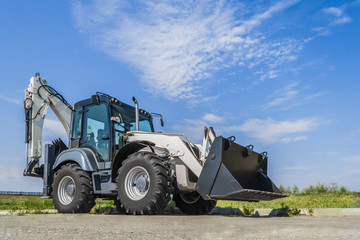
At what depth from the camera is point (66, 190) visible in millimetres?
8375

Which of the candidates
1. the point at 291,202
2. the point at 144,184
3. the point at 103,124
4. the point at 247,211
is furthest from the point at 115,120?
the point at 291,202

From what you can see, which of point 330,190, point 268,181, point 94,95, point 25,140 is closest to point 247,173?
point 268,181

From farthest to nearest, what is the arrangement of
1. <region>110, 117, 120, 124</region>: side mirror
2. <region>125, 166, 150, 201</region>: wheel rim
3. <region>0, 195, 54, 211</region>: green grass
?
<region>0, 195, 54, 211</region>: green grass < <region>110, 117, 120, 124</region>: side mirror < <region>125, 166, 150, 201</region>: wheel rim

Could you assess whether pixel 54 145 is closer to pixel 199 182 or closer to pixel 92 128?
pixel 92 128

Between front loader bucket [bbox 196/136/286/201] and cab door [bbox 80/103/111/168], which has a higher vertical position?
cab door [bbox 80/103/111/168]

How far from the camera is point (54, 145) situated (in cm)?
962

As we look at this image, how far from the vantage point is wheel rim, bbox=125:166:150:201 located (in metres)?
6.71

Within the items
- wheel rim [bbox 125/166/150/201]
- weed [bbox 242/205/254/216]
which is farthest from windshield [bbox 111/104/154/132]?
weed [bbox 242/205/254/216]

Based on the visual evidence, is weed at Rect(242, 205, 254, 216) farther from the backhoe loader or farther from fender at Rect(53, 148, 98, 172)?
fender at Rect(53, 148, 98, 172)

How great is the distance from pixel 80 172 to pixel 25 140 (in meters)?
3.22

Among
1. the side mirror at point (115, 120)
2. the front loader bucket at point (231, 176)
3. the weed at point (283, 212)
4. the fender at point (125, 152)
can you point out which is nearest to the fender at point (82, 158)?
the fender at point (125, 152)

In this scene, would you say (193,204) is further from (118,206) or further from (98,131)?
(98,131)

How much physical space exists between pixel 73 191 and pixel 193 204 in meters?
2.74

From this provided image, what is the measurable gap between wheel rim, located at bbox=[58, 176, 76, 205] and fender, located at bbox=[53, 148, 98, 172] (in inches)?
18.0
